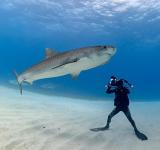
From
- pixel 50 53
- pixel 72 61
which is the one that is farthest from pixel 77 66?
A: pixel 50 53

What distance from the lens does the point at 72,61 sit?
533 centimetres

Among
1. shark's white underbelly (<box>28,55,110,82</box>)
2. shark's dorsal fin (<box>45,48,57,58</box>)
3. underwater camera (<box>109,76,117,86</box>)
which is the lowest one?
underwater camera (<box>109,76,117,86</box>)

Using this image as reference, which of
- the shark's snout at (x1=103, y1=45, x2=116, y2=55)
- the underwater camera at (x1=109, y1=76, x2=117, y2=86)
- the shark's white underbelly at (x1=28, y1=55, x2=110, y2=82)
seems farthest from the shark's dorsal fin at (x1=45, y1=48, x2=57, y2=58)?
the underwater camera at (x1=109, y1=76, x2=117, y2=86)

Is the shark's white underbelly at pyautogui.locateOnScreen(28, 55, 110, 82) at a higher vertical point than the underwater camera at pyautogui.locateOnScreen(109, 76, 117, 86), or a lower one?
higher

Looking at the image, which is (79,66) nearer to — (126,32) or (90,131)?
(90,131)

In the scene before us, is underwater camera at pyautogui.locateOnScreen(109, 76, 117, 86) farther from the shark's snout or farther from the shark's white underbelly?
the shark's snout

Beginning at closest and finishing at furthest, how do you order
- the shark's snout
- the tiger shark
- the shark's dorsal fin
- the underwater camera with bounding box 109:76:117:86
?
1. the shark's snout
2. the tiger shark
3. the shark's dorsal fin
4. the underwater camera with bounding box 109:76:117:86

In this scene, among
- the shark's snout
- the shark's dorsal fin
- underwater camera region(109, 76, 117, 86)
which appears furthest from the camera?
underwater camera region(109, 76, 117, 86)

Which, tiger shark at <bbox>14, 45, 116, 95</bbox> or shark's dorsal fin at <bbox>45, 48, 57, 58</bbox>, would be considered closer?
tiger shark at <bbox>14, 45, 116, 95</bbox>

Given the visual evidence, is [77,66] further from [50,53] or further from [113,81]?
[113,81]

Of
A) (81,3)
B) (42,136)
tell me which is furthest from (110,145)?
(81,3)

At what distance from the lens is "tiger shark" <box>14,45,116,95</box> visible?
17.0 ft

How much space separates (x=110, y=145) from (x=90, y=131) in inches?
54.0

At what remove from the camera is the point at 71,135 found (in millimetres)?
7449
